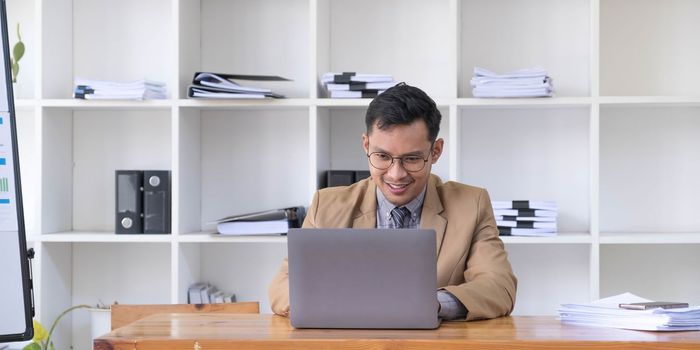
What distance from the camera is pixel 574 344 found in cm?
159

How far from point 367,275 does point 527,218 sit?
1.64m

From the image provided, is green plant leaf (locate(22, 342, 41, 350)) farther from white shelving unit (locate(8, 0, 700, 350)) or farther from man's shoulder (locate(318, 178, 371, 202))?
man's shoulder (locate(318, 178, 371, 202))

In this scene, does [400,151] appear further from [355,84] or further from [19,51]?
[19,51]

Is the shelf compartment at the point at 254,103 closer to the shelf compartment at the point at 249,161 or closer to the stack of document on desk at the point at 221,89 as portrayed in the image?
the stack of document on desk at the point at 221,89

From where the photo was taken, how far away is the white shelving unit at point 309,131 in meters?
3.40

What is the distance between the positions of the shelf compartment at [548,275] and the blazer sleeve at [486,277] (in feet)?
3.88

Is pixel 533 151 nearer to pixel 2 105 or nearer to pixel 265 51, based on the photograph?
pixel 265 51

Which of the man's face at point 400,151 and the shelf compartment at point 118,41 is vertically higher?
the shelf compartment at point 118,41

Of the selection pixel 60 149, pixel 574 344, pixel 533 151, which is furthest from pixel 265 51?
pixel 574 344

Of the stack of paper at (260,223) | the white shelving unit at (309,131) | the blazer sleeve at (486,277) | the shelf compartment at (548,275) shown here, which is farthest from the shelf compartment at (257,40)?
the blazer sleeve at (486,277)

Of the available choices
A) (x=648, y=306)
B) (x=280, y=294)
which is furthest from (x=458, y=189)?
(x=648, y=306)

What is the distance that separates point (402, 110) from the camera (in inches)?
90.0

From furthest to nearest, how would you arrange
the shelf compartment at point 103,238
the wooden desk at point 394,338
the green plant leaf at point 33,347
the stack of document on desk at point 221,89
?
the shelf compartment at point 103,238, the stack of document on desk at point 221,89, the green plant leaf at point 33,347, the wooden desk at point 394,338

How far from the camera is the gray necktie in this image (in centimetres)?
244
